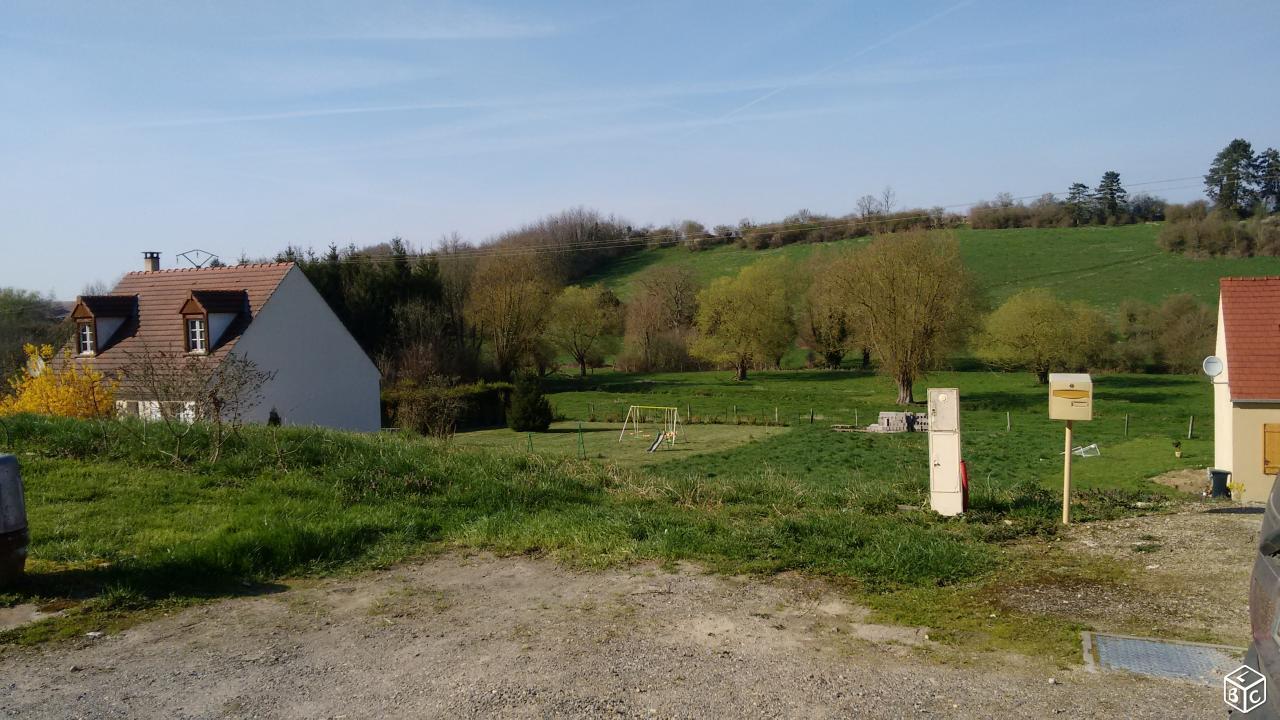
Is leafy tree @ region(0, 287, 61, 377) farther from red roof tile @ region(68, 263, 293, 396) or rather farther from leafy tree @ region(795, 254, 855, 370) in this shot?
leafy tree @ region(795, 254, 855, 370)

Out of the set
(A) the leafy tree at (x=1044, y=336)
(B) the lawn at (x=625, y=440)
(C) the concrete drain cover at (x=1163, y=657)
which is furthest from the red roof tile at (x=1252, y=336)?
(A) the leafy tree at (x=1044, y=336)

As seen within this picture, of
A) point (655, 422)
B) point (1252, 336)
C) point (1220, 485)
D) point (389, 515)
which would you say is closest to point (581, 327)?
point (655, 422)

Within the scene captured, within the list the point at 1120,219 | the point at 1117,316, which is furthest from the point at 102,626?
the point at 1120,219

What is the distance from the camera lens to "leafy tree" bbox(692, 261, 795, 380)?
65.9 meters

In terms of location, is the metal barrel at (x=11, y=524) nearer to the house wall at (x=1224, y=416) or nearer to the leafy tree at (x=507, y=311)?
the house wall at (x=1224, y=416)

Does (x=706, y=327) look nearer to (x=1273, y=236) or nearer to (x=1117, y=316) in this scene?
(x=1117, y=316)

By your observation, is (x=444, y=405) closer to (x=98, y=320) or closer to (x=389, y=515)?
(x=98, y=320)

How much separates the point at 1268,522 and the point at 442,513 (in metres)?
8.27

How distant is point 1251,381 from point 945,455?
18128 millimetres

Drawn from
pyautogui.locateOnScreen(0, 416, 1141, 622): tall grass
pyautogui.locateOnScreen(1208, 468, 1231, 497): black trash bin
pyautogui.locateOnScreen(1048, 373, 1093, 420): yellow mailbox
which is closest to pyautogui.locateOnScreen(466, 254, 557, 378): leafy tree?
pyautogui.locateOnScreen(1208, 468, 1231, 497): black trash bin

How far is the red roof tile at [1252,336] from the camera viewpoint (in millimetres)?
22328

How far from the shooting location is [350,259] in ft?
186

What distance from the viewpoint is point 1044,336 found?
2258 inches

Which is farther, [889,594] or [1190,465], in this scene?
[1190,465]
